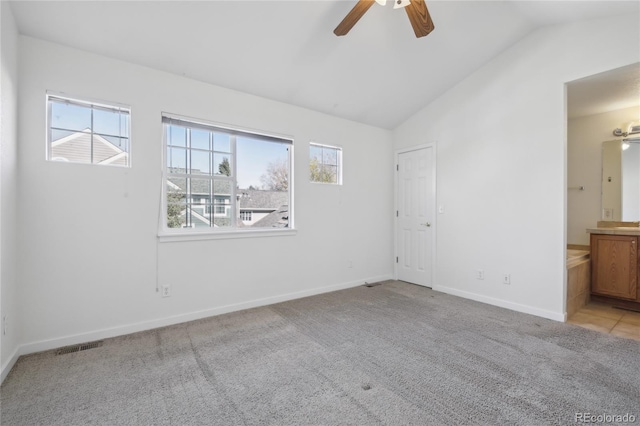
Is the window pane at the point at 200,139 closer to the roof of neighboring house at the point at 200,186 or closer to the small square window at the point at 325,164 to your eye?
the roof of neighboring house at the point at 200,186

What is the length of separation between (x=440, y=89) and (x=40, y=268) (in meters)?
4.89

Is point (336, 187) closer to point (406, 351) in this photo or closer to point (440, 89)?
point (440, 89)

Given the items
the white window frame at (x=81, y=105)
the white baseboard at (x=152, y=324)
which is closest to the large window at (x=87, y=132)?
the white window frame at (x=81, y=105)

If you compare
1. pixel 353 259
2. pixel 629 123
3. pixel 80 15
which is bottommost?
pixel 353 259

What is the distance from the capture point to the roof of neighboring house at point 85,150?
2518mm

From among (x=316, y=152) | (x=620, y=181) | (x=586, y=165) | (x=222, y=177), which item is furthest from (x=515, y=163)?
(x=222, y=177)

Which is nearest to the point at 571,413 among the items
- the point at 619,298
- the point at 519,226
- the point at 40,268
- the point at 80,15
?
the point at 519,226

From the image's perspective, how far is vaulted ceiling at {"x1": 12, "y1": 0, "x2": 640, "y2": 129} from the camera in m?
2.37

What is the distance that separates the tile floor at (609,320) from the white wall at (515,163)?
0.32 m

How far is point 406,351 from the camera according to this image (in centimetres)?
241

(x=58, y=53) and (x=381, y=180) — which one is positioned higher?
(x=58, y=53)

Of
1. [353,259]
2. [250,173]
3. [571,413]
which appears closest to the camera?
[571,413]

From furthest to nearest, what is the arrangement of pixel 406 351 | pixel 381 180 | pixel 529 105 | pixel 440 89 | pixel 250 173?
pixel 381 180 < pixel 440 89 < pixel 250 173 < pixel 529 105 < pixel 406 351
